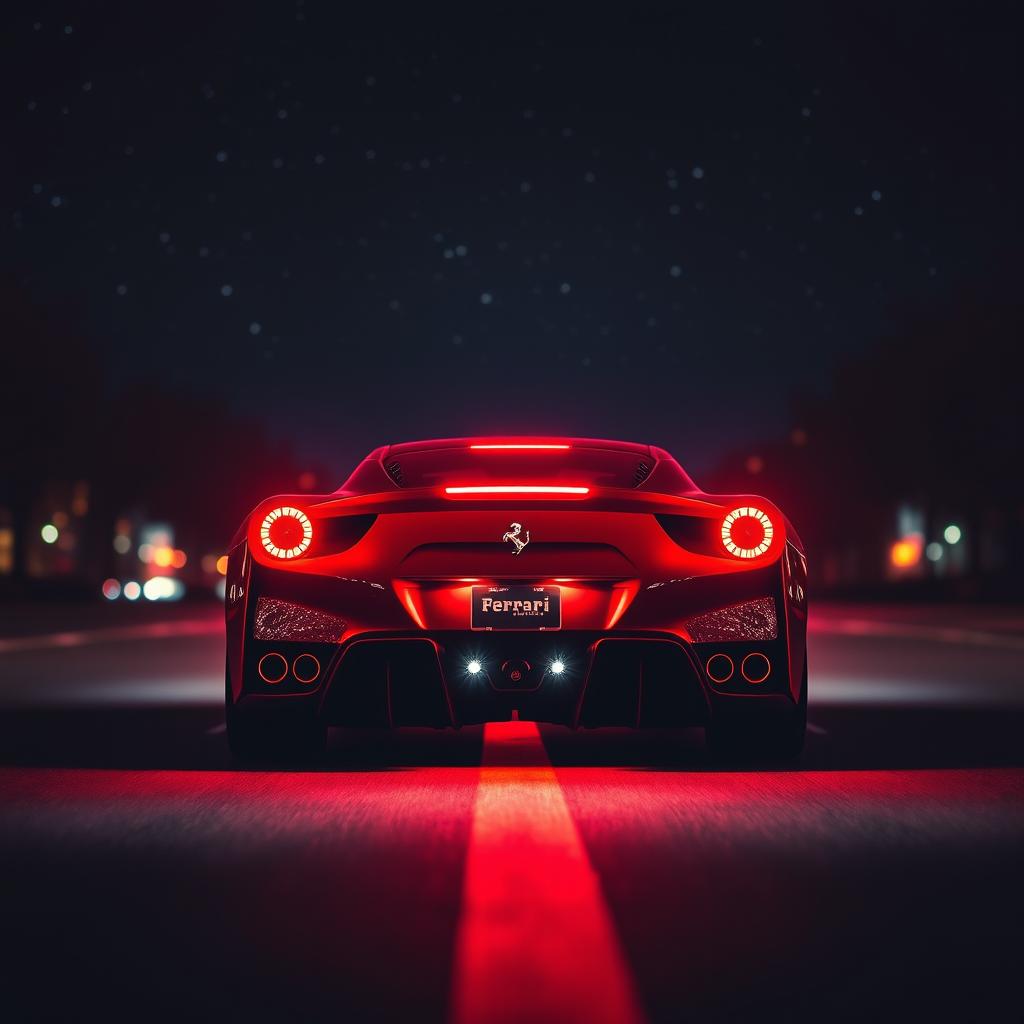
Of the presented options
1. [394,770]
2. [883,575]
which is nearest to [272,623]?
[394,770]

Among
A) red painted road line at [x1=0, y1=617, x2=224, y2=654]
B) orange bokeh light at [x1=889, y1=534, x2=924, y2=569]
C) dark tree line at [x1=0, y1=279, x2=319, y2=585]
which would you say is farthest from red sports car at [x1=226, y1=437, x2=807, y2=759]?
orange bokeh light at [x1=889, y1=534, x2=924, y2=569]

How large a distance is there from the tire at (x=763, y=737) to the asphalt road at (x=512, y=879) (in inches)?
4.1

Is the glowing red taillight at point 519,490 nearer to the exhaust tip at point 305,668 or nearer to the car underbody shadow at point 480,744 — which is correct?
the exhaust tip at point 305,668

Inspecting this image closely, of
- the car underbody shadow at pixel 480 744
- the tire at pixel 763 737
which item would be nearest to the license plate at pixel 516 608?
the tire at pixel 763 737

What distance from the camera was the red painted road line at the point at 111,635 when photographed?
894 inches

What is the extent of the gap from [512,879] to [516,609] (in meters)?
2.00

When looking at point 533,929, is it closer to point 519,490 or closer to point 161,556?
point 519,490

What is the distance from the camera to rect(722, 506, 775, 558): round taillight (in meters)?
7.60

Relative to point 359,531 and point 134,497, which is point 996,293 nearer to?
point 134,497

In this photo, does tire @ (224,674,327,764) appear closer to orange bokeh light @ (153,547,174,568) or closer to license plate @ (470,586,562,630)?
license plate @ (470,586,562,630)

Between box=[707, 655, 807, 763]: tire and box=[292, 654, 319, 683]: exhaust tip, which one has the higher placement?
box=[292, 654, 319, 683]: exhaust tip

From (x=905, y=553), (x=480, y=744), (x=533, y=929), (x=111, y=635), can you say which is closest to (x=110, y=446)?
(x=111, y=635)

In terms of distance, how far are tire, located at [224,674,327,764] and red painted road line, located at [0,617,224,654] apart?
13330 mm

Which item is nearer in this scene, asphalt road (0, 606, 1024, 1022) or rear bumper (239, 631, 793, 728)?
asphalt road (0, 606, 1024, 1022)
